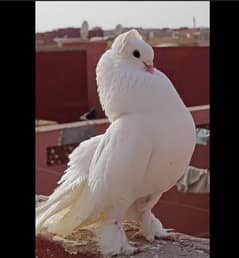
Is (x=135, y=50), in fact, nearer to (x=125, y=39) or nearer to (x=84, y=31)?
(x=125, y=39)

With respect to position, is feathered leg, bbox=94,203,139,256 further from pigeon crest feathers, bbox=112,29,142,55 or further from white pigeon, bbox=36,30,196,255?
pigeon crest feathers, bbox=112,29,142,55

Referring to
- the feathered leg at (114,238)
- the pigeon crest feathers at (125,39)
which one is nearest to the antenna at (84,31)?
the pigeon crest feathers at (125,39)

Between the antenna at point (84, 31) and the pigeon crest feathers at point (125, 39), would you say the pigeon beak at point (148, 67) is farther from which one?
the antenna at point (84, 31)

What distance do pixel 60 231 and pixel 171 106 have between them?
45 cm

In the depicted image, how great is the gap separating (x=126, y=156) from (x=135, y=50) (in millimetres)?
290

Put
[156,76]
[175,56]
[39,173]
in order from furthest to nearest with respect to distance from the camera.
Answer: [175,56]
[39,173]
[156,76]

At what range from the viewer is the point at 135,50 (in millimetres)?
1388

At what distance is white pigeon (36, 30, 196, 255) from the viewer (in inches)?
50.9

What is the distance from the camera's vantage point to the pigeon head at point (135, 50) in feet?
4.53

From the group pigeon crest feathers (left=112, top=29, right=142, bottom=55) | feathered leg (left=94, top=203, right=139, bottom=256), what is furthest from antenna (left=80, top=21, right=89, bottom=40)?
feathered leg (left=94, top=203, right=139, bottom=256)

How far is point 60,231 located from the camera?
4.70 feet

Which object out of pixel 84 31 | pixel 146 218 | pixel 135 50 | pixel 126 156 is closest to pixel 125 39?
pixel 135 50
